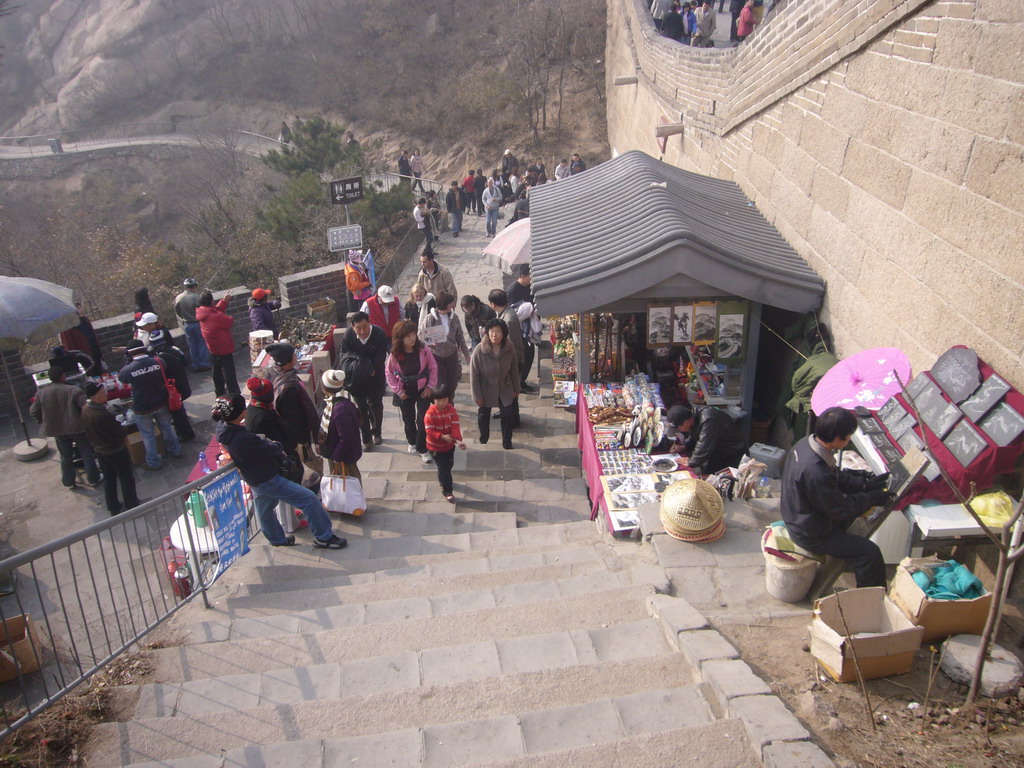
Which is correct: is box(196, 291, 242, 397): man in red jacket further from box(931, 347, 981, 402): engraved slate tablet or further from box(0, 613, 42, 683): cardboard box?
box(931, 347, 981, 402): engraved slate tablet

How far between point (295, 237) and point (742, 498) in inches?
560

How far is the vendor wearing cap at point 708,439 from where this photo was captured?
21.2ft

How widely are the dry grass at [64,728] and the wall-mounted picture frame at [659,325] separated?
530cm

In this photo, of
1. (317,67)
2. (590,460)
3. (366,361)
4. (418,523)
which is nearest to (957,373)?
(590,460)

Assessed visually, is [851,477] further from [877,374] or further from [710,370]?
[710,370]

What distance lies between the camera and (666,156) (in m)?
15.0

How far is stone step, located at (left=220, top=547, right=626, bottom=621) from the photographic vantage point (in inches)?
216

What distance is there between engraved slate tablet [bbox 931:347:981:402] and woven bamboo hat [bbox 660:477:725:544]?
171cm

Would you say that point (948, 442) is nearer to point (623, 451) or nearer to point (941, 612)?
point (941, 612)

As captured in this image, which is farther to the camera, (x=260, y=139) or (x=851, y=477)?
(x=260, y=139)

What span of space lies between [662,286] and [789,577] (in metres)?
3.33

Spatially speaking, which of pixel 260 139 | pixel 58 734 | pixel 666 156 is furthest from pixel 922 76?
pixel 260 139

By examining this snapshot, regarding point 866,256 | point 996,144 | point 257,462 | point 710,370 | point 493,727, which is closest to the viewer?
point 493,727

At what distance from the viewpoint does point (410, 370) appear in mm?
7957
